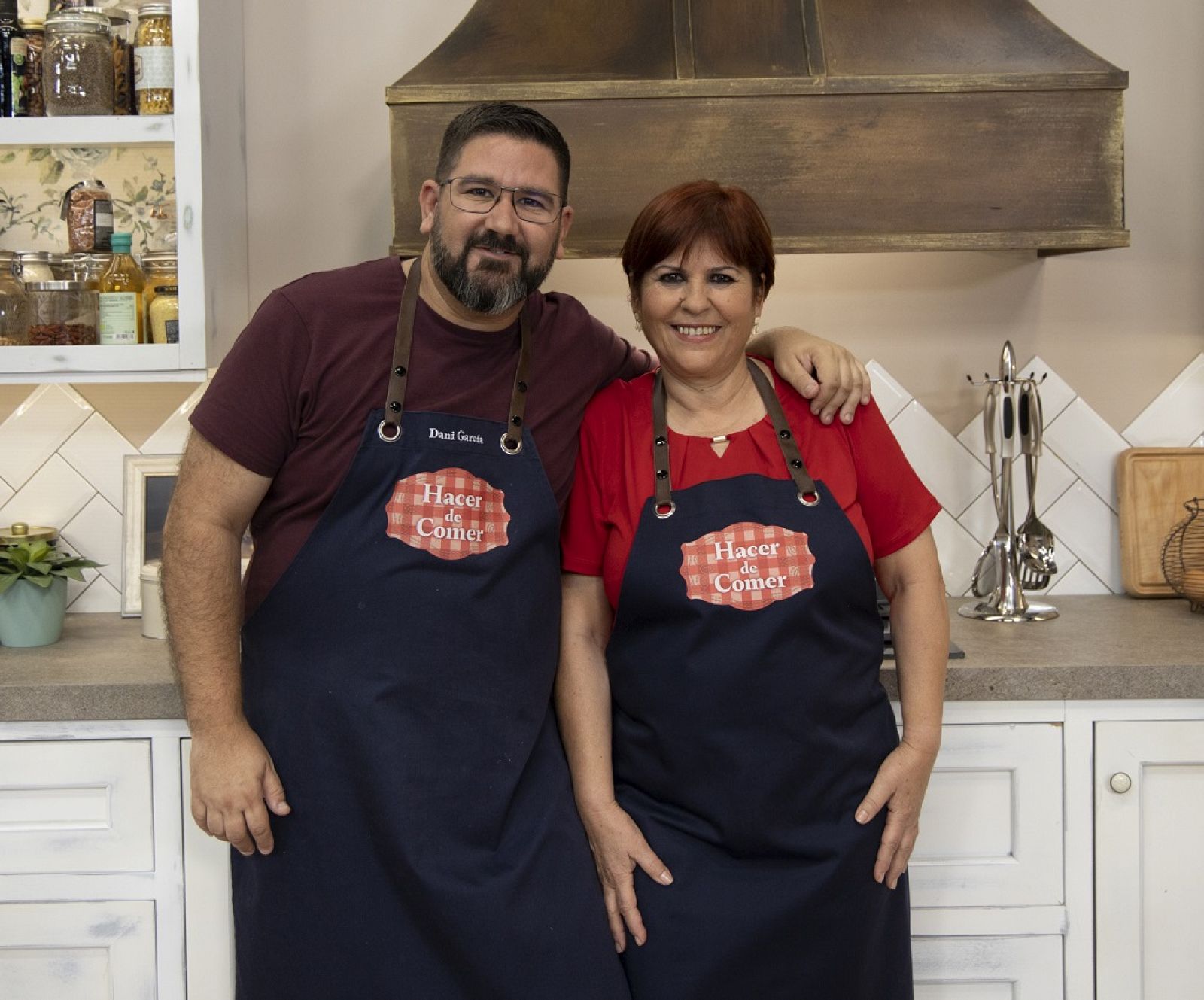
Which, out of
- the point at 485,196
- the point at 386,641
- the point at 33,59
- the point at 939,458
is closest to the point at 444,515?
the point at 386,641

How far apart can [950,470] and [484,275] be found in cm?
121

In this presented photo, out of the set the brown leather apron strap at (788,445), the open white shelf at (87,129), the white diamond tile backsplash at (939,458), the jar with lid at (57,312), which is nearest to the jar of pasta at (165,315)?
the jar with lid at (57,312)

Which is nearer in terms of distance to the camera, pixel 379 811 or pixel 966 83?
pixel 379 811

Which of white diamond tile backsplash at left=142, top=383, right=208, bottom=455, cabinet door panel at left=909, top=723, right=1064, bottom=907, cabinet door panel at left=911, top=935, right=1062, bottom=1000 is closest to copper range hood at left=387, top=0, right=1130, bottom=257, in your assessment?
white diamond tile backsplash at left=142, top=383, right=208, bottom=455

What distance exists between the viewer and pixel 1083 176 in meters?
1.98

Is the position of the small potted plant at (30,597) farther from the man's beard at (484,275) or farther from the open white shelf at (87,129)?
the man's beard at (484,275)

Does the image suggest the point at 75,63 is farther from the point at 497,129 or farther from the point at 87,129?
the point at 497,129

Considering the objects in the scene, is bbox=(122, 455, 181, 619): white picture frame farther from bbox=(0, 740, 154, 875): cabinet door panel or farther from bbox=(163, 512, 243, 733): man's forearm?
bbox=(163, 512, 243, 733): man's forearm

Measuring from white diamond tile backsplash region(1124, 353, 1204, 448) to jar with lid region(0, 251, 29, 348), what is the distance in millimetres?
1987

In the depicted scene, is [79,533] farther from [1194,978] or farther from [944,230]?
[1194,978]

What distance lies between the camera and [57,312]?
80.7 inches

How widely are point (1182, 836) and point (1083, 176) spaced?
1010 mm

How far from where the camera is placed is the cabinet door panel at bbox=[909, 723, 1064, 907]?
6.11 ft

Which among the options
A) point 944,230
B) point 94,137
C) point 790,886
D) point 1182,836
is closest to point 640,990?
point 790,886
